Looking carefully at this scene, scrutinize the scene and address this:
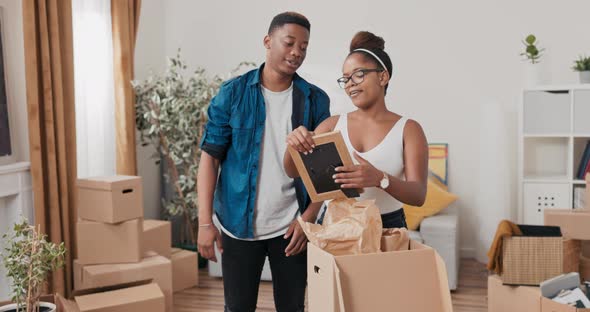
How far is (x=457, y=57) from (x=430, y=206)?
4.08 ft

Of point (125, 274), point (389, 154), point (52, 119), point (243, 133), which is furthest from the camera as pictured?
point (52, 119)

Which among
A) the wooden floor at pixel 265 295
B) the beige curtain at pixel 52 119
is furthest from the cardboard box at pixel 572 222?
the beige curtain at pixel 52 119

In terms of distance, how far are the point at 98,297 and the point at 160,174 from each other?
7.47 ft

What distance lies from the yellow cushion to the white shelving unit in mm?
578

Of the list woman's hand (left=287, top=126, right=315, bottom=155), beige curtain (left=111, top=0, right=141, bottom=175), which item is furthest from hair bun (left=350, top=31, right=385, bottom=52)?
beige curtain (left=111, top=0, right=141, bottom=175)

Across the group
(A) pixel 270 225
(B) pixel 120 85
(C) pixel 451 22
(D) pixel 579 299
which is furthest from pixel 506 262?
(B) pixel 120 85

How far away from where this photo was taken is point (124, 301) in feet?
9.52

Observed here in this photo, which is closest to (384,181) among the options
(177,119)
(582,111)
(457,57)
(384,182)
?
(384,182)

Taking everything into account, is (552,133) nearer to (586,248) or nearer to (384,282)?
(586,248)

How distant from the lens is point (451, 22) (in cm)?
480

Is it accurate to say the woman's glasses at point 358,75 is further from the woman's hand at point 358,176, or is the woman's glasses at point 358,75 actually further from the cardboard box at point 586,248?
the cardboard box at point 586,248

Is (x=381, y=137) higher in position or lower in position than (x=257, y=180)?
higher

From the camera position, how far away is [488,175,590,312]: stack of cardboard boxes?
2.74m

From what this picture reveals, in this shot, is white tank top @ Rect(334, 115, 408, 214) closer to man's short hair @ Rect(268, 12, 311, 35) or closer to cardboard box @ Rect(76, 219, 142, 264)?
man's short hair @ Rect(268, 12, 311, 35)
